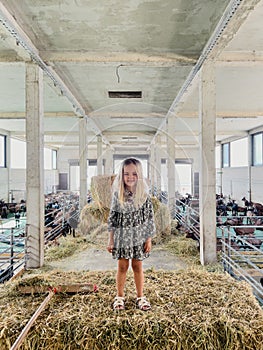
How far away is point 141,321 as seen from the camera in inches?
87.5

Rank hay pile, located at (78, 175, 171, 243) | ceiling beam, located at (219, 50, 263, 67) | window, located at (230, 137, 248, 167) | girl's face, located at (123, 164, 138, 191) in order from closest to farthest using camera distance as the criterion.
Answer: girl's face, located at (123, 164, 138, 191), ceiling beam, located at (219, 50, 263, 67), hay pile, located at (78, 175, 171, 243), window, located at (230, 137, 248, 167)

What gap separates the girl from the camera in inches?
93.6

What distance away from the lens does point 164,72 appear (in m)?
4.94

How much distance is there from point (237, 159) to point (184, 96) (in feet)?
27.9

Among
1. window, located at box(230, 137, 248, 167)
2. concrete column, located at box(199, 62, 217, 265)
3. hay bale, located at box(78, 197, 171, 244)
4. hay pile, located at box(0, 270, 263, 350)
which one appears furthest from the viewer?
window, located at box(230, 137, 248, 167)

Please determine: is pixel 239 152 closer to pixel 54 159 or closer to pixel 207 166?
pixel 207 166

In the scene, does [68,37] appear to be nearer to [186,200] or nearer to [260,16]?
[260,16]

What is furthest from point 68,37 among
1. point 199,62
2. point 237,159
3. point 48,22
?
point 237,159

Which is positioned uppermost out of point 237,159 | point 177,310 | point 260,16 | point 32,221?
point 260,16

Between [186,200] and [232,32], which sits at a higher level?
[232,32]

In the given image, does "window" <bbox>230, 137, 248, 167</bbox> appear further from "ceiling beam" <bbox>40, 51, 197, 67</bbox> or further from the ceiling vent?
"ceiling beam" <bbox>40, 51, 197, 67</bbox>

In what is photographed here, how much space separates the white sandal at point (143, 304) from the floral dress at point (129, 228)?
35cm

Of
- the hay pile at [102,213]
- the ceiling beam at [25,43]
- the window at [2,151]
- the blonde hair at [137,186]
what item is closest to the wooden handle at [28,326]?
the blonde hair at [137,186]

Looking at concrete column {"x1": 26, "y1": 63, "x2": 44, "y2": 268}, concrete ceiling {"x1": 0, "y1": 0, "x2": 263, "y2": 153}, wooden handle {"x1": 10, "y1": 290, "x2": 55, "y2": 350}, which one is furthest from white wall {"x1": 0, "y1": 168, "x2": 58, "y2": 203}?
wooden handle {"x1": 10, "y1": 290, "x2": 55, "y2": 350}
